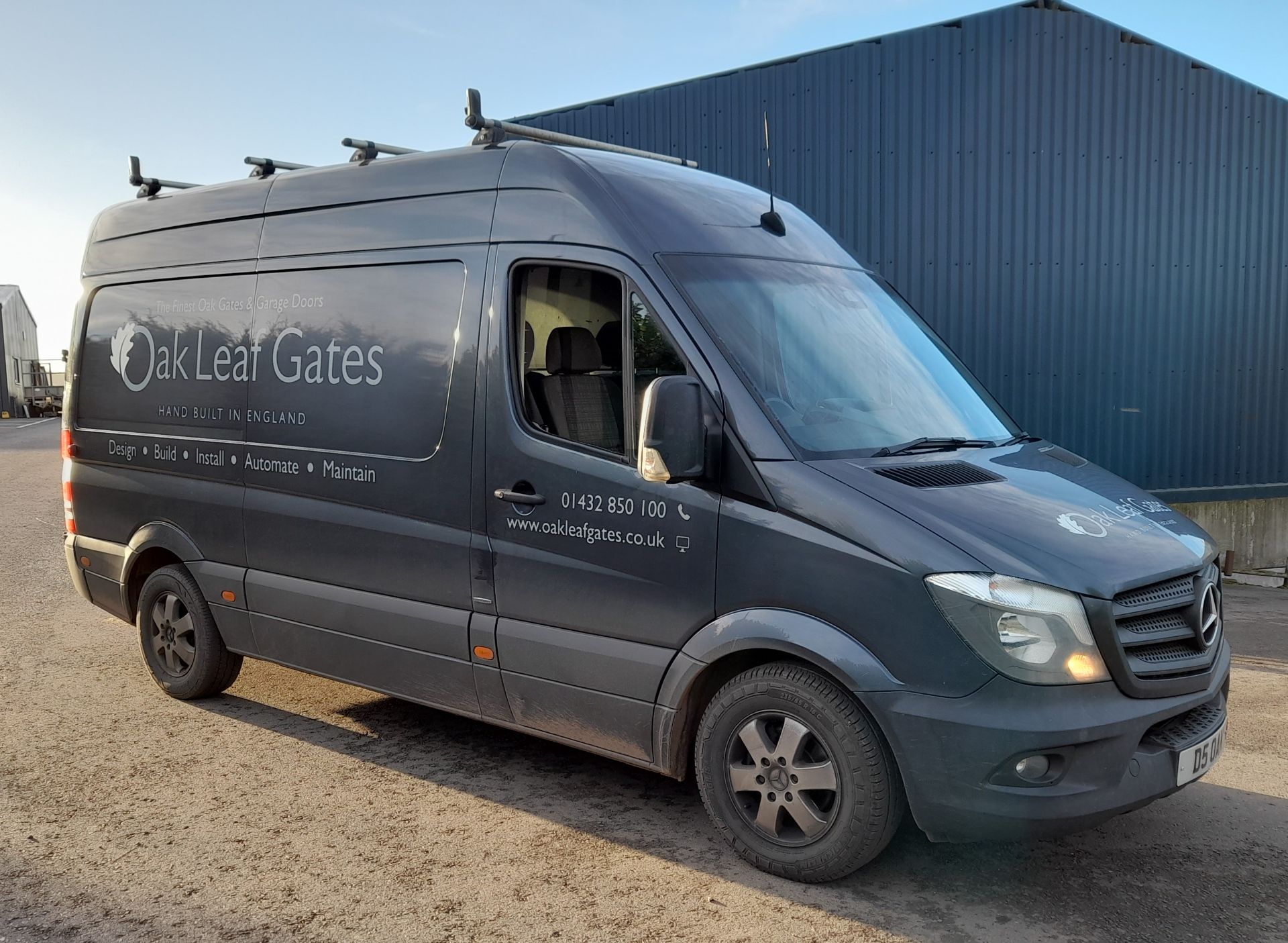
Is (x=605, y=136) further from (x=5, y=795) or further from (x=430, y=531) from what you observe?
(x=5, y=795)

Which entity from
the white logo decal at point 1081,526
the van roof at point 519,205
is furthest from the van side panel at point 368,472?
the white logo decal at point 1081,526

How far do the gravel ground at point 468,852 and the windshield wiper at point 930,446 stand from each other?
1471 millimetres

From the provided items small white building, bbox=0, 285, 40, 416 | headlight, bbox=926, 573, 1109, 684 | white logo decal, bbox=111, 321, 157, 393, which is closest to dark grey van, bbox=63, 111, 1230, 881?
headlight, bbox=926, 573, 1109, 684

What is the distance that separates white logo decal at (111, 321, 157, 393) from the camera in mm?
6215

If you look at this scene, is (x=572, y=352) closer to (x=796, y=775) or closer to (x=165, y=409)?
(x=796, y=775)

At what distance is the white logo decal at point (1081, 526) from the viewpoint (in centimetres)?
374

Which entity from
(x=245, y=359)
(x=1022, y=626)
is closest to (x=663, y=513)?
(x=1022, y=626)

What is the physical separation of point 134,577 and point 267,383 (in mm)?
1689

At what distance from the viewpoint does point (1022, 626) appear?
136 inches

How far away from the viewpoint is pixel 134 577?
21.0ft

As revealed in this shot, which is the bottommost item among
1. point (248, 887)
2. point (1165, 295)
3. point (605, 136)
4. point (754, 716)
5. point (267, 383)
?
point (248, 887)

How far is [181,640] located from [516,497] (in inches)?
108

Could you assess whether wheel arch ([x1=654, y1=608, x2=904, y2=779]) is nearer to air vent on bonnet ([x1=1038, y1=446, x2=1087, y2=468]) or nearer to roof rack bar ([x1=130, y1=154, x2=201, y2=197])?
air vent on bonnet ([x1=1038, y1=446, x2=1087, y2=468])

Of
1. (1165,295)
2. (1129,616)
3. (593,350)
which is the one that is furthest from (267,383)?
(1165,295)
